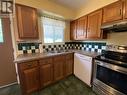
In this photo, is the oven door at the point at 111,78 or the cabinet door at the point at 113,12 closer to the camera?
the oven door at the point at 111,78

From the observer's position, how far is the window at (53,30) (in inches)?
105

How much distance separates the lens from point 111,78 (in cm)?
156

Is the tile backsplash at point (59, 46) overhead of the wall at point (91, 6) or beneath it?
beneath

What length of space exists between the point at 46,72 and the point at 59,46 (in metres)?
1.26

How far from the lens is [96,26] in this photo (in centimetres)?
213

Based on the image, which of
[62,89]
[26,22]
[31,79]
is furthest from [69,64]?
[26,22]

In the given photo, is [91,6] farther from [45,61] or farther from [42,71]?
[42,71]

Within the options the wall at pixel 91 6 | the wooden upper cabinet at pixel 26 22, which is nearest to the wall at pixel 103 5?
the wall at pixel 91 6

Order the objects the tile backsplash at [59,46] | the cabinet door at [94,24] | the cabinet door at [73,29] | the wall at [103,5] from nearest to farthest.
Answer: the wall at [103,5]
the cabinet door at [94,24]
the tile backsplash at [59,46]
the cabinet door at [73,29]

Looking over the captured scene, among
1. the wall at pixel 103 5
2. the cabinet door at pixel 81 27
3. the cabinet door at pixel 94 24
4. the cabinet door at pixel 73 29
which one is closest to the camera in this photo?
the wall at pixel 103 5

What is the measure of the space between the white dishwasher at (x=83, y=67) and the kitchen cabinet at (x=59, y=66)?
18.0 inches

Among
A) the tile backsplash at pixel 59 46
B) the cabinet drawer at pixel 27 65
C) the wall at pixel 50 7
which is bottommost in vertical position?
the cabinet drawer at pixel 27 65

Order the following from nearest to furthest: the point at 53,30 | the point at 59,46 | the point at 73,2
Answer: the point at 73,2
the point at 53,30
the point at 59,46

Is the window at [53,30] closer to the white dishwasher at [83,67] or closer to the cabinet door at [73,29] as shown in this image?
the cabinet door at [73,29]
